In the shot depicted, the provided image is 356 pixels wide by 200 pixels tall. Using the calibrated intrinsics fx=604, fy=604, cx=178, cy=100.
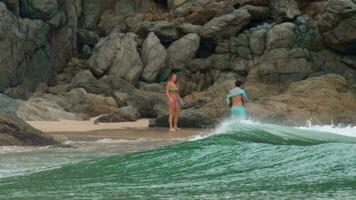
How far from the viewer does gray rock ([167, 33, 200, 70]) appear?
28.5m

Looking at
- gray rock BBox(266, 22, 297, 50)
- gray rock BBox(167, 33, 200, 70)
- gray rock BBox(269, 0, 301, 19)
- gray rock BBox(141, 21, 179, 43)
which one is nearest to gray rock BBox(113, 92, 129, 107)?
gray rock BBox(167, 33, 200, 70)

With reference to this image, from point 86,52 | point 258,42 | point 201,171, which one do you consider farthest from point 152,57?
point 201,171

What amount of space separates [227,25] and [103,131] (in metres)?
12.4

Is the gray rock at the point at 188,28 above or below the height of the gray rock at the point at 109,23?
below

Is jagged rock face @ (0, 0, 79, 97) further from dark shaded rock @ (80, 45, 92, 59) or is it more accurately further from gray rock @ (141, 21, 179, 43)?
gray rock @ (141, 21, 179, 43)

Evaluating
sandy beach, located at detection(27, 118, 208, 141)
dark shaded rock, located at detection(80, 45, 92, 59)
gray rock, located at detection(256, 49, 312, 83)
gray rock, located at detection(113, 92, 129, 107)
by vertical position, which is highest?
dark shaded rock, located at detection(80, 45, 92, 59)

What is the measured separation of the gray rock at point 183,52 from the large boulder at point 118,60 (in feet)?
5.21

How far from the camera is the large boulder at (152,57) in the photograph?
2806 cm

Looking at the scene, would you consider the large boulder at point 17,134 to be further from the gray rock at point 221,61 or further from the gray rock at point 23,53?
the gray rock at point 221,61

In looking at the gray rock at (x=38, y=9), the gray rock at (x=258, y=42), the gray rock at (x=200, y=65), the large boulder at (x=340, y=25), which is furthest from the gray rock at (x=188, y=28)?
the gray rock at (x=38, y=9)

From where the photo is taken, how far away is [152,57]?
28.3 meters

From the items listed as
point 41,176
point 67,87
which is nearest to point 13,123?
point 41,176

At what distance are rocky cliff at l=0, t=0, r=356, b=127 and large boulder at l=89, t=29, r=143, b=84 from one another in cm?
5

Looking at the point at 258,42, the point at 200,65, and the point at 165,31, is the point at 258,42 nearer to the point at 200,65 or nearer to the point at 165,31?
the point at 200,65
